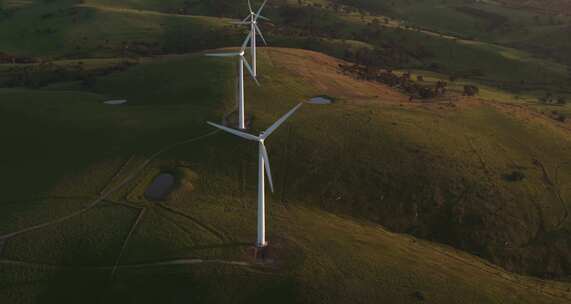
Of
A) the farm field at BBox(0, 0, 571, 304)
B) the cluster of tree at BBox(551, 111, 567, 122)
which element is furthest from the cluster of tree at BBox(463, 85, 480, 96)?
the cluster of tree at BBox(551, 111, 567, 122)

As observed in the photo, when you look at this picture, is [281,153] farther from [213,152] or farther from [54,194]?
[54,194]

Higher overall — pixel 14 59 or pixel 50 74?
pixel 50 74

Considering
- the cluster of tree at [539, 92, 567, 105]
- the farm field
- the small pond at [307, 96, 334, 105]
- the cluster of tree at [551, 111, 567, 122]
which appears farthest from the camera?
the cluster of tree at [539, 92, 567, 105]

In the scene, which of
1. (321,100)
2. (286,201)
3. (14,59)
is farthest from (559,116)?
(14,59)

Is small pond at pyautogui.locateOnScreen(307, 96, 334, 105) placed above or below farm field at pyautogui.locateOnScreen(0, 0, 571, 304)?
above

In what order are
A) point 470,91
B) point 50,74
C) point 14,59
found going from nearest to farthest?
point 470,91 < point 50,74 < point 14,59

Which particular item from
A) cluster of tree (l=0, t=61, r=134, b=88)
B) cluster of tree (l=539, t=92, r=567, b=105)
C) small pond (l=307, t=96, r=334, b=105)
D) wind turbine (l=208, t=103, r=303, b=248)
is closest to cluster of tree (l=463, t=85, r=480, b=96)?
cluster of tree (l=539, t=92, r=567, b=105)

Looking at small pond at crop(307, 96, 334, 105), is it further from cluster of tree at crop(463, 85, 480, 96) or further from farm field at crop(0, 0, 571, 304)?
cluster of tree at crop(463, 85, 480, 96)

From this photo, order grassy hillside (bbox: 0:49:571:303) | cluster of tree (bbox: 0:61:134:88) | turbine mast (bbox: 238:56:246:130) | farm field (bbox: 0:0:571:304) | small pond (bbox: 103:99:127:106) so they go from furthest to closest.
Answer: cluster of tree (bbox: 0:61:134:88) < small pond (bbox: 103:99:127:106) < turbine mast (bbox: 238:56:246:130) < farm field (bbox: 0:0:571:304) < grassy hillside (bbox: 0:49:571:303)

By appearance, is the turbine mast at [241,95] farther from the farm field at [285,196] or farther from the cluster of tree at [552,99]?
the cluster of tree at [552,99]

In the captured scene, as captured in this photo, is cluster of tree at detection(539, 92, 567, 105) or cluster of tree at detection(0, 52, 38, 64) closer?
cluster of tree at detection(539, 92, 567, 105)

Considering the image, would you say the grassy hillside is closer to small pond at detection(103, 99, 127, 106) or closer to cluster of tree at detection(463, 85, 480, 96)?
small pond at detection(103, 99, 127, 106)

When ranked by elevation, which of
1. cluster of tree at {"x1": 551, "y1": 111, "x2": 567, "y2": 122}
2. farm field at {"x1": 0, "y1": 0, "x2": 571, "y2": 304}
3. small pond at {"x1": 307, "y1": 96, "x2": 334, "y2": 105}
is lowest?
farm field at {"x1": 0, "y1": 0, "x2": 571, "y2": 304}

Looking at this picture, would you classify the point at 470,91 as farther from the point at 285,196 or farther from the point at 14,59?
the point at 14,59
